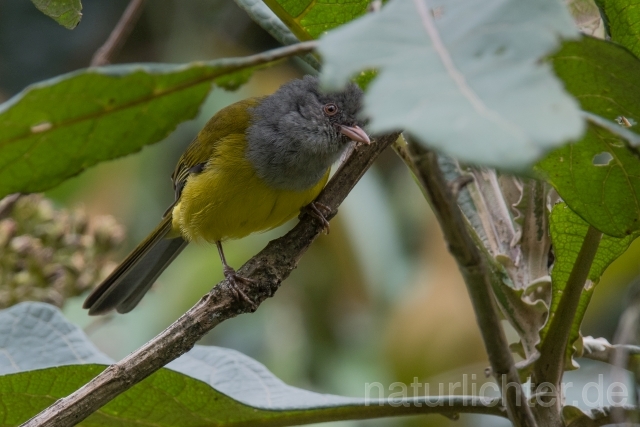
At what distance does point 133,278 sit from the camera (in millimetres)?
3664

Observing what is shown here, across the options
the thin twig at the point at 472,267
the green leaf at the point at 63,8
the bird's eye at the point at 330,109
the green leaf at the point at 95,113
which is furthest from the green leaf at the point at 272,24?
the bird's eye at the point at 330,109

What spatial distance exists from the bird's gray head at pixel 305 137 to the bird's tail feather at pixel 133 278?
79 centimetres

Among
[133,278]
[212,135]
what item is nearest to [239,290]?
[212,135]

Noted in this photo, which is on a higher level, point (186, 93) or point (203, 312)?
point (186, 93)

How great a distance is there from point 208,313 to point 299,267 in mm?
4494

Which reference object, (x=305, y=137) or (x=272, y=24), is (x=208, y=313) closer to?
(x=272, y=24)

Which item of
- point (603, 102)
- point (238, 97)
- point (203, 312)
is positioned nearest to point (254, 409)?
point (203, 312)

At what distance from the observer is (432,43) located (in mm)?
979

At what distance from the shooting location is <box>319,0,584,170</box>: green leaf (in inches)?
30.7

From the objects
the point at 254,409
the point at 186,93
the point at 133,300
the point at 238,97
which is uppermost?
the point at 186,93

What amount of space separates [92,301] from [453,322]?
8.34 feet

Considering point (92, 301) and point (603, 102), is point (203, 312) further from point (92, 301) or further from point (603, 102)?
point (92, 301)

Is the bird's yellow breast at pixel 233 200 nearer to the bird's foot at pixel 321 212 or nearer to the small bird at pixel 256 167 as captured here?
the small bird at pixel 256 167

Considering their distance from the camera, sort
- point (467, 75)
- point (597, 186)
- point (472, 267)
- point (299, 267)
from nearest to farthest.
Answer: point (467, 75) < point (472, 267) < point (597, 186) < point (299, 267)
